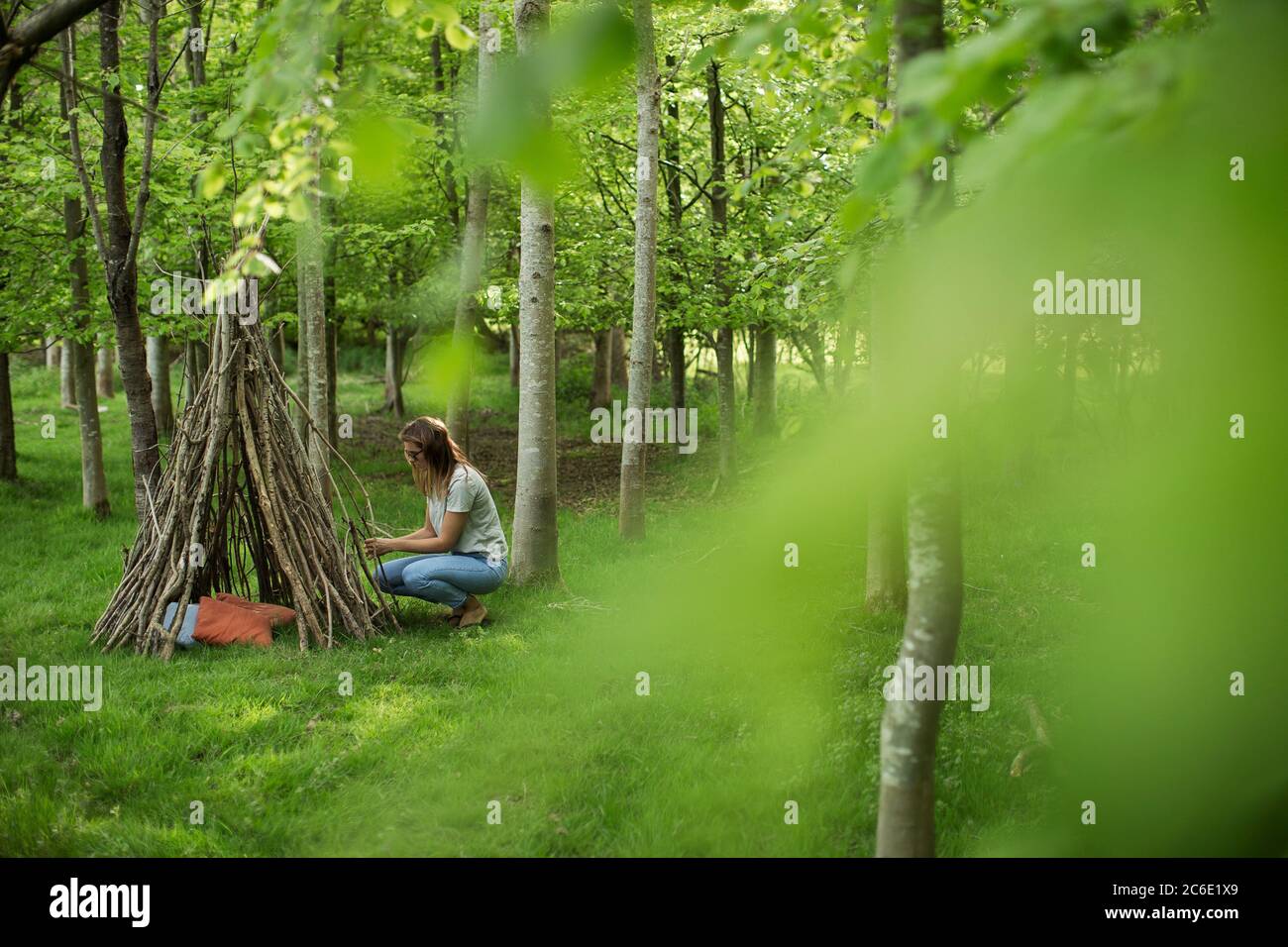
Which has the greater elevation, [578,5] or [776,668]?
[578,5]

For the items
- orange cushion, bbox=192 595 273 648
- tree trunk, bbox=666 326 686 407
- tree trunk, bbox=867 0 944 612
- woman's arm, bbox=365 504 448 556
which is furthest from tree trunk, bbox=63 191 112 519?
tree trunk, bbox=867 0 944 612

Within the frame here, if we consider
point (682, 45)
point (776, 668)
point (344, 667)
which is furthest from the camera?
point (682, 45)

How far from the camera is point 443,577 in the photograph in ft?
18.3

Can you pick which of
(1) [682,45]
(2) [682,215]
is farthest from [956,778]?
(2) [682,215]

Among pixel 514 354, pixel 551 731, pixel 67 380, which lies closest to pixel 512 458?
pixel 514 354

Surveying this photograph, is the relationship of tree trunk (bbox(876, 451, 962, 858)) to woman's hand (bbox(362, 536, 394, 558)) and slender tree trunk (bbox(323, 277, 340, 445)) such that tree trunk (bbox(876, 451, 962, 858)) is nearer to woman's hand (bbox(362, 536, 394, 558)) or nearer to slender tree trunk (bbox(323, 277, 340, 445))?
woman's hand (bbox(362, 536, 394, 558))

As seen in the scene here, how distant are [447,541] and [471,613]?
0.49m

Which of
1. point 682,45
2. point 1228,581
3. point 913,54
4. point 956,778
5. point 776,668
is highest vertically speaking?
point 682,45

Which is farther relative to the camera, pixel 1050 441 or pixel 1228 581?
pixel 1050 441

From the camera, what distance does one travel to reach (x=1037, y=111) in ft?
2.60

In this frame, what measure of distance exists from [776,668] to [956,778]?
2.87 feet

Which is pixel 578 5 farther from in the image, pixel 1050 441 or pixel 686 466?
pixel 686 466

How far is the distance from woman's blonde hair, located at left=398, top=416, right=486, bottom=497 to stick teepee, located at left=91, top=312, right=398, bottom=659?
0.44m

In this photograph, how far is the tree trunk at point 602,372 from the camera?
17.2 m
